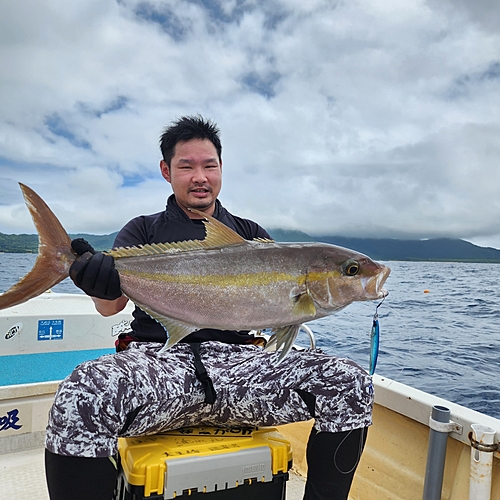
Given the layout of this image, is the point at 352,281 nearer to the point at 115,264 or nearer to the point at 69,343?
the point at 115,264

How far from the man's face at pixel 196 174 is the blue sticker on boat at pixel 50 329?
12.8 ft

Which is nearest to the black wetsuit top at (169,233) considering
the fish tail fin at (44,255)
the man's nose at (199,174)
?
the man's nose at (199,174)

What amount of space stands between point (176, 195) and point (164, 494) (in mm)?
1882

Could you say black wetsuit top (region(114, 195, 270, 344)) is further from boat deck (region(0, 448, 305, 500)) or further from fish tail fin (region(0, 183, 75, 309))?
boat deck (region(0, 448, 305, 500))

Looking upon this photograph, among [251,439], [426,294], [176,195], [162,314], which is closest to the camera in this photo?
[162,314]

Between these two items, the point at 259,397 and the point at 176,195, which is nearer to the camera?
the point at 259,397

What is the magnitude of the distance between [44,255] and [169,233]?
3.50 ft

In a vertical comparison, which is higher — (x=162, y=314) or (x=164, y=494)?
(x=162, y=314)

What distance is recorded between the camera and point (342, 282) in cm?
216

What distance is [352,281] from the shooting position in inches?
85.3

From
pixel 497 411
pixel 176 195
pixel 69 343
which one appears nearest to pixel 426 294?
pixel 497 411

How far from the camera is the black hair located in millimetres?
3201

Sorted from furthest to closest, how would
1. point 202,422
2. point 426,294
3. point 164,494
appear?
1. point 426,294
2. point 202,422
3. point 164,494

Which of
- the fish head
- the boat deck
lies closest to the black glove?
the fish head
